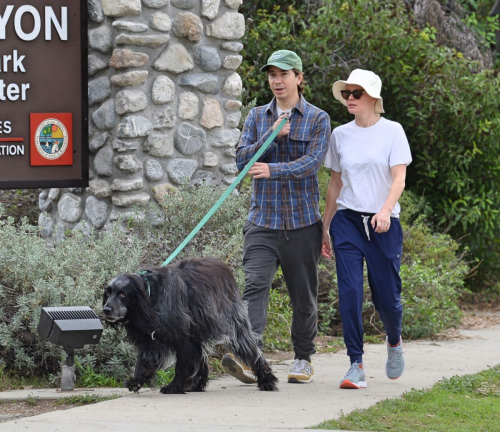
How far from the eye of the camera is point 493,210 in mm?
11211

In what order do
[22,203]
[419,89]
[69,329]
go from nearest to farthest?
[69,329]
[22,203]
[419,89]

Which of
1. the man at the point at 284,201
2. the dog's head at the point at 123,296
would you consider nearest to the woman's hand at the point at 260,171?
the man at the point at 284,201

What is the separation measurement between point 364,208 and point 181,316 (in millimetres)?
1402

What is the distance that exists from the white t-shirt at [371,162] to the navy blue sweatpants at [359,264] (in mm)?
88

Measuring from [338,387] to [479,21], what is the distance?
9.01 m

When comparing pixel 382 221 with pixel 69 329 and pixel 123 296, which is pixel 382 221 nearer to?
pixel 123 296

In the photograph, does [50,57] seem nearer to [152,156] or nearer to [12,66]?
[12,66]

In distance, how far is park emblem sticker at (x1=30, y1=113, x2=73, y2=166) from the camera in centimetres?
790

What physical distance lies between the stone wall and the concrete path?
2.23 m

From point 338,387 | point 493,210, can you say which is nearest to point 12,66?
point 338,387

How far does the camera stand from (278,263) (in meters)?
6.03

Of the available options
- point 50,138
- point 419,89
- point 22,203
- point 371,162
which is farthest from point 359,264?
point 419,89

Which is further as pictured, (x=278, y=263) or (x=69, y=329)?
(x=278, y=263)

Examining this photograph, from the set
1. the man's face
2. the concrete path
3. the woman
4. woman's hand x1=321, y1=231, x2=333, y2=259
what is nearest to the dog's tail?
the concrete path
